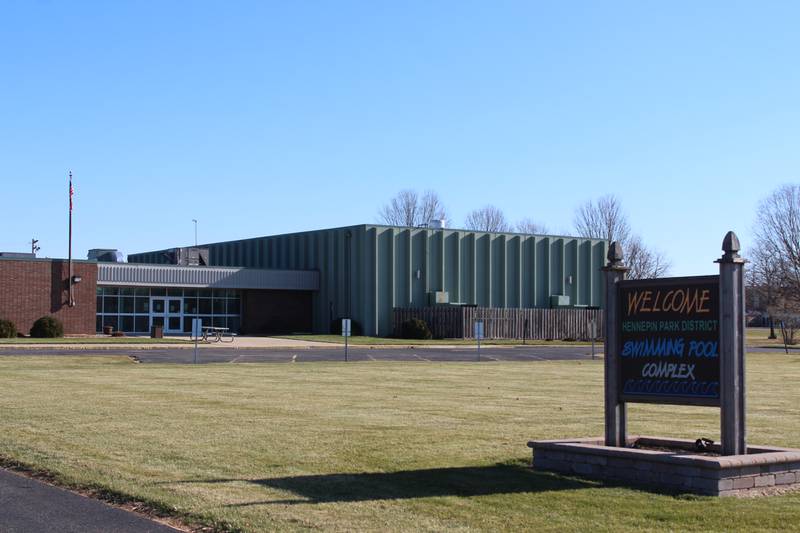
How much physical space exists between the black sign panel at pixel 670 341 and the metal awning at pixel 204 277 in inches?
1818

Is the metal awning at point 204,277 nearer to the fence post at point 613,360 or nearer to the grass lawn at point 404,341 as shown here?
the grass lawn at point 404,341

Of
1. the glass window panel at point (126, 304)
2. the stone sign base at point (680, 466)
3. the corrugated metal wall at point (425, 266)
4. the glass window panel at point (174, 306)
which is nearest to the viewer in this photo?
the stone sign base at point (680, 466)

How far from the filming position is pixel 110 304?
184 feet

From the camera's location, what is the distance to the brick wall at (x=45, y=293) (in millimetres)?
49406

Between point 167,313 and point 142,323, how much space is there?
4.96 ft

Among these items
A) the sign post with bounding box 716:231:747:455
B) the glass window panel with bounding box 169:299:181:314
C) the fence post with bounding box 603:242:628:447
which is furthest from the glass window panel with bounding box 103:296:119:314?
the sign post with bounding box 716:231:747:455

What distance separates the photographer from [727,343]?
9.77 m

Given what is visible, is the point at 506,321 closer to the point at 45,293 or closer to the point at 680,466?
the point at 45,293

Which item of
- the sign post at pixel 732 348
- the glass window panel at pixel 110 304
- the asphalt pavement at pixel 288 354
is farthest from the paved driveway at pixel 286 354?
the sign post at pixel 732 348

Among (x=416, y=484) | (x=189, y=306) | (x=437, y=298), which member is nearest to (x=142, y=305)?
(x=189, y=306)

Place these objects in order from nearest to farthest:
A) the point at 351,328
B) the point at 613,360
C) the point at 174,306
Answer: the point at 613,360, the point at 351,328, the point at 174,306

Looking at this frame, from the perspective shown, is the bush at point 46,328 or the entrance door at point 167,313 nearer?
Result: the bush at point 46,328

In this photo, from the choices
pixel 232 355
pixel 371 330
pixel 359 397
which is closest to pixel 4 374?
pixel 359 397

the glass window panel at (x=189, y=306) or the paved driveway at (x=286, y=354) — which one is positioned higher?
the glass window panel at (x=189, y=306)
